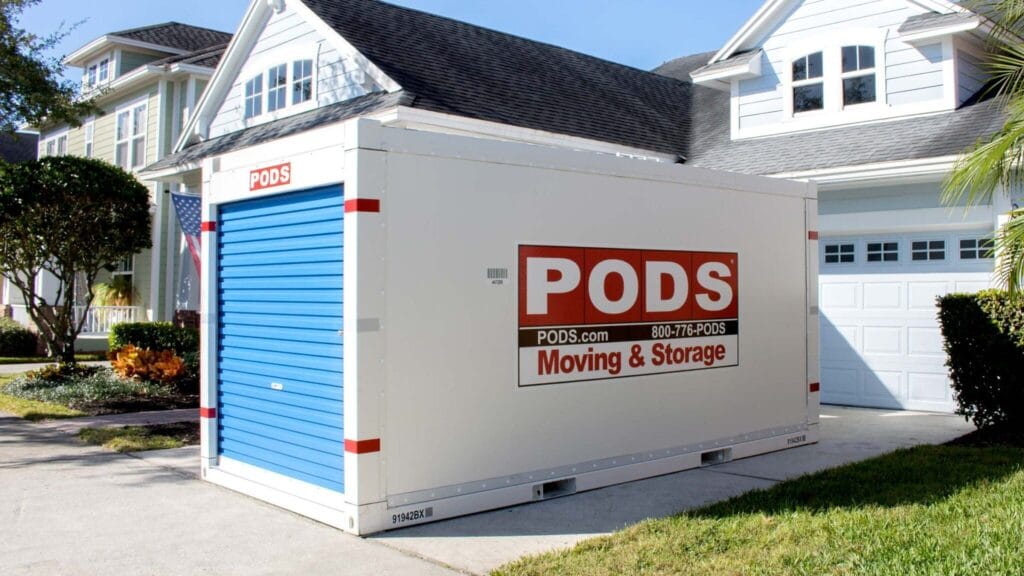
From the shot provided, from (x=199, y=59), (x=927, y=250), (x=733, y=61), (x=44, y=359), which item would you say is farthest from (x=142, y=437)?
(x=199, y=59)

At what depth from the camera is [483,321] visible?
6.54m

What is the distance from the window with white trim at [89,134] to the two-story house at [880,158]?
17.8 m

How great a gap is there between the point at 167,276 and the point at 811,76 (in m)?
14.9

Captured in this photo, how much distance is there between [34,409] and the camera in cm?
1176

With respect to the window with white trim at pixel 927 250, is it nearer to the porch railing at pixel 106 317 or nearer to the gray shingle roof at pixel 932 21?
the gray shingle roof at pixel 932 21

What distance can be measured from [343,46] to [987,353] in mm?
9324

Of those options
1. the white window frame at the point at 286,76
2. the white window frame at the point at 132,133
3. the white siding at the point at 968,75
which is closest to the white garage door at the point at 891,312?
the white siding at the point at 968,75

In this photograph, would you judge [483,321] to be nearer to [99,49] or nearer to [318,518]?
[318,518]

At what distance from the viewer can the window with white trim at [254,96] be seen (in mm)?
15211

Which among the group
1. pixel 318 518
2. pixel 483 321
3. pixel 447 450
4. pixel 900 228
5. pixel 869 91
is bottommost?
pixel 318 518

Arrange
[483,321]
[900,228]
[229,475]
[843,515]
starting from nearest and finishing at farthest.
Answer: [843,515], [483,321], [229,475], [900,228]

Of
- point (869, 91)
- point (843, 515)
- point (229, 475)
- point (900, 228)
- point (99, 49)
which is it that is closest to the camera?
point (843, 515)

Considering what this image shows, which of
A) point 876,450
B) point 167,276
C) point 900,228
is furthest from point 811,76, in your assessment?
point 167,276

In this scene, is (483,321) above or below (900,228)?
below
